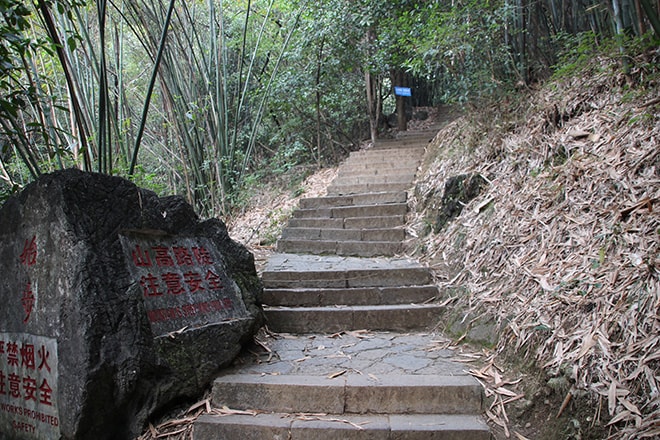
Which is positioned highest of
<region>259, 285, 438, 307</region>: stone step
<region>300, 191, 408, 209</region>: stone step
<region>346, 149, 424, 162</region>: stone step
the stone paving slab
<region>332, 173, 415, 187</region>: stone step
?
<region>346, 149, 424, 162</region>: stone step

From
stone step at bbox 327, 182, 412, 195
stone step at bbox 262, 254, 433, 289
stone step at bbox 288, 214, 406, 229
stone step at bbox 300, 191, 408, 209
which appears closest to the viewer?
stone step at bbox 262, 254, 433, 289

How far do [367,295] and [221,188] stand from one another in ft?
11.8

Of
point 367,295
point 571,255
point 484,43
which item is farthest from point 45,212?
point 484,43

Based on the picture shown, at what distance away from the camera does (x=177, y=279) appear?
2615mm

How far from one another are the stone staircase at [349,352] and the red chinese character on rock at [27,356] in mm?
921

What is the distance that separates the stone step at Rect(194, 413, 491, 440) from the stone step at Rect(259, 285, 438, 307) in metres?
1.37

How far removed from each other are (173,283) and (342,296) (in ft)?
5.04

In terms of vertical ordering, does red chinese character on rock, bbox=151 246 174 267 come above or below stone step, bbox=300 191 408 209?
below

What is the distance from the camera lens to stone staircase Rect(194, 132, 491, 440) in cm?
221

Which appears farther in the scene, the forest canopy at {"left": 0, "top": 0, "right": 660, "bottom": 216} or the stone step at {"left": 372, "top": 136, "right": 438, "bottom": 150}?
the stone step at {"left": 372, "top": 136, "right": 438, "bottom": 150}

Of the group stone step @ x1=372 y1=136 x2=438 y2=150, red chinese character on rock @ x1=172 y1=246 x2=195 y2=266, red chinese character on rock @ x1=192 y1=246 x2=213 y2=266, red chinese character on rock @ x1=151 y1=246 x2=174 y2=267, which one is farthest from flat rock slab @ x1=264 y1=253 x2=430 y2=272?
stone step @ x1=372 y1=136 x2=438 y2=150

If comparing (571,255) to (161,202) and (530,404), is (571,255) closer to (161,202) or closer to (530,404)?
(530,404)

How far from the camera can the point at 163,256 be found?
8.61ft

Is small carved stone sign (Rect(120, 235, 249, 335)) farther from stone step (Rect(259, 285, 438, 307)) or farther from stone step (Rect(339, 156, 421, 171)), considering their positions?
stone step (Rect(339, 156, 421, 171))
